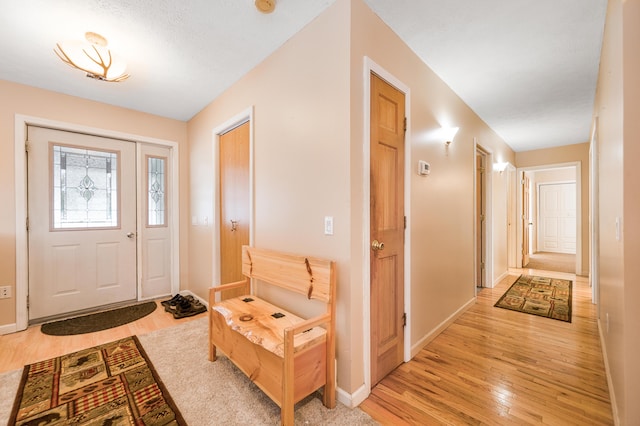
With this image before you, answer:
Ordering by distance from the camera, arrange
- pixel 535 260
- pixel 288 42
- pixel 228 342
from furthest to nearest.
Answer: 1. pixel 535 260
2. pixel 288 42
3. pixel 228 342

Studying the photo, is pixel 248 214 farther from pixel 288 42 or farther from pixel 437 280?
pixel 437 280

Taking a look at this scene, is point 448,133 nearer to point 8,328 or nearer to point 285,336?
point 285,336

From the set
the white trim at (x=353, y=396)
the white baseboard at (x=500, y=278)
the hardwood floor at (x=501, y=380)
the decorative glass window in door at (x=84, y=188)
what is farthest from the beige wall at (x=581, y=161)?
the decorative glass window in door at (x=84, y=188)

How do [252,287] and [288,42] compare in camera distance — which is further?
[252,287]

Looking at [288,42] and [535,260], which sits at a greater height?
[288,42]

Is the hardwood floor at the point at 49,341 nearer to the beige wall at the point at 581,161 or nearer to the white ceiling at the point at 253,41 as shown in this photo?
the white ceiling at the point at 253,41

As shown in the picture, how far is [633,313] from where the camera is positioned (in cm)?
121

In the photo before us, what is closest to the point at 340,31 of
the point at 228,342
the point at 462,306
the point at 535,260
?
the point at 228,342

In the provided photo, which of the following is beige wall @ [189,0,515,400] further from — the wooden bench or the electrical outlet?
the electrical outlet

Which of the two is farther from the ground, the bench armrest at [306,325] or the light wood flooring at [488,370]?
the bench armrest at [306,325]

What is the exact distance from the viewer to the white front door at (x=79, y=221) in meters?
2.85

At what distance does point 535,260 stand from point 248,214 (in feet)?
24.4

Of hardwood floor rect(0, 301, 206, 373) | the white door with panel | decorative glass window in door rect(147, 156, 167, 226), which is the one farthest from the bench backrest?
the white door with panel

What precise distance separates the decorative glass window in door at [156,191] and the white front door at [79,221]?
0.19 m
